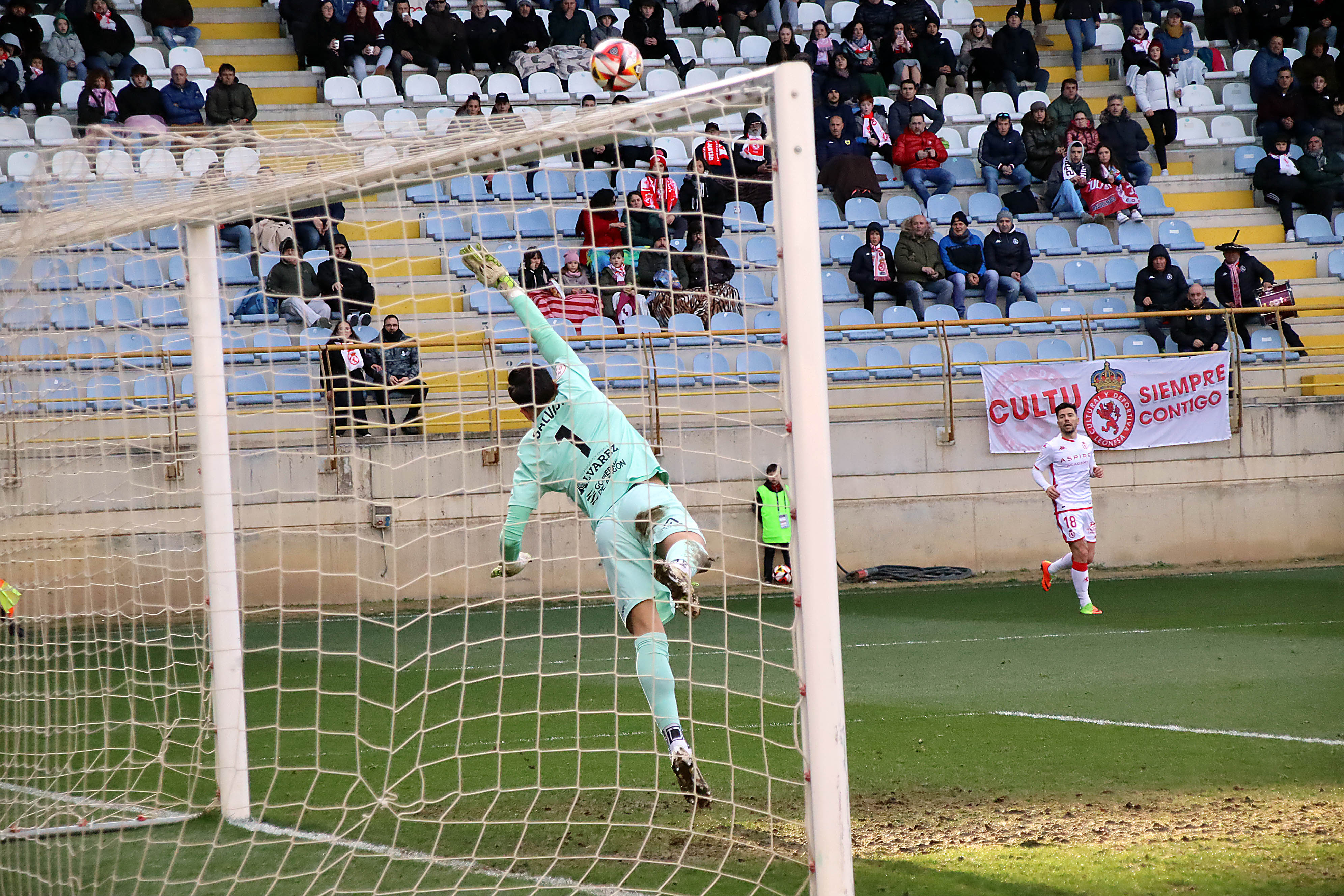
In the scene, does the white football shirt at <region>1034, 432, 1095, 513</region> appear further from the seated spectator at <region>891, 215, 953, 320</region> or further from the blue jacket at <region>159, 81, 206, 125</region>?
the blue jacket at <region>159, 81, 206, 125</region>

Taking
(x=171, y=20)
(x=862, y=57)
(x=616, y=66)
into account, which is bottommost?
(x=616, y=66)

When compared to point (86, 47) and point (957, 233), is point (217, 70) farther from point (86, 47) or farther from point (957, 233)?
point (957, 233)

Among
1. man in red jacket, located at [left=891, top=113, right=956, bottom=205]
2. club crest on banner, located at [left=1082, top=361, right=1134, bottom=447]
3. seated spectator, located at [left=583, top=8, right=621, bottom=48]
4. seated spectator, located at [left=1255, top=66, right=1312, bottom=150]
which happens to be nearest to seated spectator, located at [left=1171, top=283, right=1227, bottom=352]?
club crest on banner, located at [left=1082, top=361, right=1134, bottom=447]

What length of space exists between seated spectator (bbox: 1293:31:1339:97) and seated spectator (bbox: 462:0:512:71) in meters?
12.0

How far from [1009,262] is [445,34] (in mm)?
8528

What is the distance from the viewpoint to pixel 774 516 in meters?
13.4

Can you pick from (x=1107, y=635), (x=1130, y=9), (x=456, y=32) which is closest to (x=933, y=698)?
(x=1107, y=635)

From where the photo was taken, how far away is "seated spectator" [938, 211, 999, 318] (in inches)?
625

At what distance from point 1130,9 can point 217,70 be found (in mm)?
14286

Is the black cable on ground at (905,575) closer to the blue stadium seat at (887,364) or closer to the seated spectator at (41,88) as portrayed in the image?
the blue stadium seat at (887,364)

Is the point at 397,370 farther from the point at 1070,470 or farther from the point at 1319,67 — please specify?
the point at 1319,67

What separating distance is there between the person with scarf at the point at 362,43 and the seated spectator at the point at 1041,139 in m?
9.12

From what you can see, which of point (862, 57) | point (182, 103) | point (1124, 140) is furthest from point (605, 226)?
point (1124, 140)

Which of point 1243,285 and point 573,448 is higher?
point 1243,285
